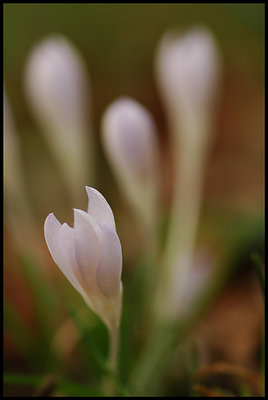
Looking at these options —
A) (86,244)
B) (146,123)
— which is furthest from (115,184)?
(86,244)

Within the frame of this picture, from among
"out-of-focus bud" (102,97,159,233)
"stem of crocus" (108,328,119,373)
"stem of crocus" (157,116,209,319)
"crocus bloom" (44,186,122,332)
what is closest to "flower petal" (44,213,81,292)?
"crocus bloom" (44,186,122,332)

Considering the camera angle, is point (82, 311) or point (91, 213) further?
point (82, 311)

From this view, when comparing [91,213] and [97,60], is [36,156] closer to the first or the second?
[97,60]

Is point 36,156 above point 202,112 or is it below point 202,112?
below

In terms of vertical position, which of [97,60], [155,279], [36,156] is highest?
[97,60]

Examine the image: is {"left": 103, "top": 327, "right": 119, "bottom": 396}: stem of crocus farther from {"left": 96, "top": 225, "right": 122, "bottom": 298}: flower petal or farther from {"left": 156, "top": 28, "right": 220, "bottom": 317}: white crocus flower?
{"left": 156, "top": 28, "right": 220, "bottom": 317}: white crocus flower

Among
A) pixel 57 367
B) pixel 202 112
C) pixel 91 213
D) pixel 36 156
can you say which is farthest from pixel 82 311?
pixel 36 156

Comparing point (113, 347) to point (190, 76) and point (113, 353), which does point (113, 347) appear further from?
point (190, 76)
